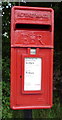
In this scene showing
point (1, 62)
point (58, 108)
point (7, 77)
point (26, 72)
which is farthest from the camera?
point (58, 108)

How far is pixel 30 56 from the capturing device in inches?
104

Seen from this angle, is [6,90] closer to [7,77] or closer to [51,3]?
[7,77]

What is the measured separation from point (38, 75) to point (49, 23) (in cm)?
64

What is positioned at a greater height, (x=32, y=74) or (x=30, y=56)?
(x=30, y=56)

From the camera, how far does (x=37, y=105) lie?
275 centimetres

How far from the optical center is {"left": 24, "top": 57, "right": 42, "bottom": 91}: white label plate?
266 centimetres

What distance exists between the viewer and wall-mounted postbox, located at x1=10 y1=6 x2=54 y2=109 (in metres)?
2.66

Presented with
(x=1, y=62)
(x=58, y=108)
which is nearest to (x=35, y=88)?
(x=1, y=62)

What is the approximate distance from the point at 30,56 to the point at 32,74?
8.6 inches

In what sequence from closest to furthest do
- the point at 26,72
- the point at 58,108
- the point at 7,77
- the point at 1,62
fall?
the point at 26,72 → the point at 1,62 → the point at 7,77 → the point at 58,108

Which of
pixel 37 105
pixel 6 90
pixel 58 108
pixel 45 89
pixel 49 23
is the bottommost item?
pixel 58 108

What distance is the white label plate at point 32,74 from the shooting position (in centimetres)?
266

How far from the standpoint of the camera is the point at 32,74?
269 cm

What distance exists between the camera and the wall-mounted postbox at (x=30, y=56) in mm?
2656
